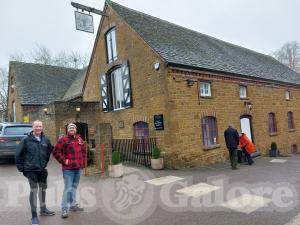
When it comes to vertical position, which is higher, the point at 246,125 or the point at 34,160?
the point at 246,125

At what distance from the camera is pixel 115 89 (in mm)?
15750

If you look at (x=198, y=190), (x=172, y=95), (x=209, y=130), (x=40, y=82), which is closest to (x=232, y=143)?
(x=209, y=130)

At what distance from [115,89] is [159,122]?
4.99 m

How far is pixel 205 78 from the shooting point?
12891 millimetres

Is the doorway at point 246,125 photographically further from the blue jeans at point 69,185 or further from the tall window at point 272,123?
the blue jeans at point 69,185

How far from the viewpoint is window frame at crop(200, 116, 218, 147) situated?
1258 cm

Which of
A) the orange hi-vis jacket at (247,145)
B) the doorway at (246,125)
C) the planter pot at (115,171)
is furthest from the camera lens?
the doorway at (246,125)

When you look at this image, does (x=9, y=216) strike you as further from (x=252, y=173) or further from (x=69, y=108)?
(x=69, y=108)

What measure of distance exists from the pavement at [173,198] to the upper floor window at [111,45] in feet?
25.0

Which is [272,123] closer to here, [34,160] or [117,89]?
[117,89]

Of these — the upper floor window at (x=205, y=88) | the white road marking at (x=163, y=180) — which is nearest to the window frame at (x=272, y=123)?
the upper floor window at (x=205, y=88)

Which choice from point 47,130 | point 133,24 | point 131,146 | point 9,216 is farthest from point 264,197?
point 47,130

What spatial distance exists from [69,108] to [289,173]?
37.8 feet

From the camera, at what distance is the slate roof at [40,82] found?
2167 centimetres
